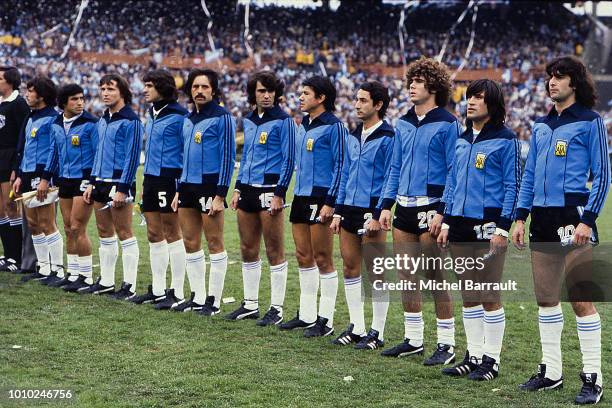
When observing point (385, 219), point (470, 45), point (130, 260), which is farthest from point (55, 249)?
point (470, 45)

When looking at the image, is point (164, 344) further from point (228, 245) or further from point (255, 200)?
point (228, 245)

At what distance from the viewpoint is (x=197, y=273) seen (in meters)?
9.13

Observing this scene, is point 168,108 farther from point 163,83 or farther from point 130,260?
point 130,260

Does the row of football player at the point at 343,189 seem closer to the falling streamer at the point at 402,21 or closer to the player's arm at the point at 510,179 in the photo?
the player's arm at the point at 510,179

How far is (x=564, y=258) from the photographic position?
243 inches

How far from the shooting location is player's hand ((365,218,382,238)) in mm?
7410

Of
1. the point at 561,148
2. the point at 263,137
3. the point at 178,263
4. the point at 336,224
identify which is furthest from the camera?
the point at 178,263

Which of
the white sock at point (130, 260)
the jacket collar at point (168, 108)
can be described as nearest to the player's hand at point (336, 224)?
the jacket collar at point (168, 108)

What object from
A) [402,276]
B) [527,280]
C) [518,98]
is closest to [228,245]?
[527,280]

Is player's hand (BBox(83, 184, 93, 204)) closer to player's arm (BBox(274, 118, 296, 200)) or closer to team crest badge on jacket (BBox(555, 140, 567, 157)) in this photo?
player's arm (BBox(274, 118, 296, 200))

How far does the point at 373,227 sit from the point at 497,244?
1.29 m

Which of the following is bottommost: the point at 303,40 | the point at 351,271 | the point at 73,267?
the point at 73,267

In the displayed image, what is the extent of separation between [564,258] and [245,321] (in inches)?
140

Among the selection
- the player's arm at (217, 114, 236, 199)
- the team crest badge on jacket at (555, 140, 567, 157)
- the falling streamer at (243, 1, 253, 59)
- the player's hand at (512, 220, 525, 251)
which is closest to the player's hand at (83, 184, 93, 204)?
the player's arm at (217, 114, 236, 199)
